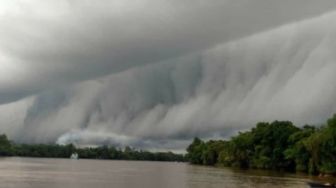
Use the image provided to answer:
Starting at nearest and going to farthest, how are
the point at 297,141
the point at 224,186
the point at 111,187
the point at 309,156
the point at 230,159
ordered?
1. the point at 111,187
2. the point at 224,186
3. the point at 309,156
4. the point at 297,141
5. the point at 230,159

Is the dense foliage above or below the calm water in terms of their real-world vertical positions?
above

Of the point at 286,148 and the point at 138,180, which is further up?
the point at 286,148

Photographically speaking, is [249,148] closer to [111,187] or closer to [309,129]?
[309,129]

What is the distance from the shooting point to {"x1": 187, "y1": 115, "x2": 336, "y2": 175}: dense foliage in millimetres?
118500

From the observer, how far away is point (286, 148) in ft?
518

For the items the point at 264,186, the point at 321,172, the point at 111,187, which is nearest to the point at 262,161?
the point at 321,172

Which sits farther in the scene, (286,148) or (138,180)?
(286,148)

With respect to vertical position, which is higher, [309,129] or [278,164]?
[309,129]

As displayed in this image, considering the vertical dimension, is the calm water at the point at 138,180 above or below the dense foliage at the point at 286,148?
below

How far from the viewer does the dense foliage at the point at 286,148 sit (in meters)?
118

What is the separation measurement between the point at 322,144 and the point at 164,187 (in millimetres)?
59629

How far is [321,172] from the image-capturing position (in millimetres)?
121750

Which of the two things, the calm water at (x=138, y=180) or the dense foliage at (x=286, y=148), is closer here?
the calm water at (x=138, y=180)

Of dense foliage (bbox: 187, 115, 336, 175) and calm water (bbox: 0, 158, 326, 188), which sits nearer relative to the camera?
calm water (bbox: 0, 158, 326, 188)
